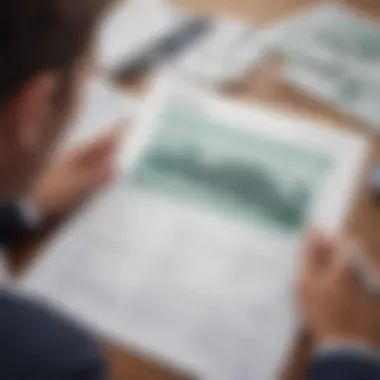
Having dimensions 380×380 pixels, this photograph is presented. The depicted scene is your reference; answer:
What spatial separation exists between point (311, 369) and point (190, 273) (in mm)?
148

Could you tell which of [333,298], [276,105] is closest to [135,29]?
[276,105]

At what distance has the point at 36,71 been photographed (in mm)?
477

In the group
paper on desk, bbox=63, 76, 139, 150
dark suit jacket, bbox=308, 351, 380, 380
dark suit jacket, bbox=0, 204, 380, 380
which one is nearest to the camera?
dark suit jacket, bbox=0, 204, 380, 380

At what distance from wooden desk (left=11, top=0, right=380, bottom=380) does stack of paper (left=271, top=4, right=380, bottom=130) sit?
0.07 feet

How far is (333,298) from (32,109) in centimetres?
38

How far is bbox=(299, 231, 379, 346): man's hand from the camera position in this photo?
0.71 m

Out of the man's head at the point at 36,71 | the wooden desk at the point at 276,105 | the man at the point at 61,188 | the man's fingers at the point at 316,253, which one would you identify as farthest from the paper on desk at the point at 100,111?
the man's head at the point at 36,71

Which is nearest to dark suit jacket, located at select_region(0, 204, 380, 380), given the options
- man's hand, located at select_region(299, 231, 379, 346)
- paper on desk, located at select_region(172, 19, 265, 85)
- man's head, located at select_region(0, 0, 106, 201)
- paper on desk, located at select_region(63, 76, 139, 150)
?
man's head, located at select_region(0, 0, 106, 201)

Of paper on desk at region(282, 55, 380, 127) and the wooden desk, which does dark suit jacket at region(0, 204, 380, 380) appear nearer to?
the wooden desk

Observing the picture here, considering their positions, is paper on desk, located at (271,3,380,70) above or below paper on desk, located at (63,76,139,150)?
above

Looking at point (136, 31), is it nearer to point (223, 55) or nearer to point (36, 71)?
point (223, 55)

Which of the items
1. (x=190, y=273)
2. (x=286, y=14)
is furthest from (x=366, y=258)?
(x=286, y=14)

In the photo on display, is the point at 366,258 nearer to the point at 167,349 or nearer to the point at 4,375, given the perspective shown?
the point at 167,349

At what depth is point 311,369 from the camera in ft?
2.24
